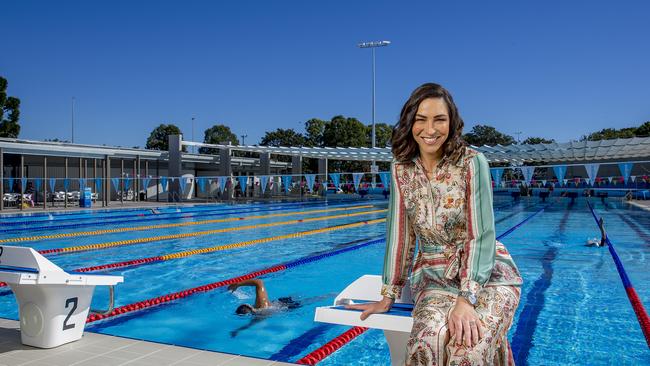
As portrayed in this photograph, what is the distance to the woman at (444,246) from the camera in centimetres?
158

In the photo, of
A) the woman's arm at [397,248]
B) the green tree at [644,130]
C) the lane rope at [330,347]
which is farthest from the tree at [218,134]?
the woman's arm at [397,248]

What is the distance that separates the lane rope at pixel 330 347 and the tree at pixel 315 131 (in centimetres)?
4497

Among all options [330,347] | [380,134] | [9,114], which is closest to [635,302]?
[330,347]

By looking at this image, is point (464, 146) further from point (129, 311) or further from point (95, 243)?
point (95, 243)

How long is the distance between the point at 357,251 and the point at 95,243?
16.7 ft

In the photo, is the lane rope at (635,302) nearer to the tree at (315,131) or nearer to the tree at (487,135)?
the tree at (315,131)

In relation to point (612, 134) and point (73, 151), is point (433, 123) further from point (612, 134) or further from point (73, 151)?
point (612, 134)

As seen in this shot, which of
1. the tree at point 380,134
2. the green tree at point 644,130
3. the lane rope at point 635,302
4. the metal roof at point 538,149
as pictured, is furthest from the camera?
the tree at point 380,134

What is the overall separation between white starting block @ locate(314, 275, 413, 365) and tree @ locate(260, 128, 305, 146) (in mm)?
49197

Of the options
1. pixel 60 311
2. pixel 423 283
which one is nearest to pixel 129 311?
pixel 60 311

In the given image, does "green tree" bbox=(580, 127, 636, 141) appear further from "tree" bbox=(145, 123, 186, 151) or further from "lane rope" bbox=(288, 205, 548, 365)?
"lane rope" bbox=(288, 205, 548, 365)

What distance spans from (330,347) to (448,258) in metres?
2.37

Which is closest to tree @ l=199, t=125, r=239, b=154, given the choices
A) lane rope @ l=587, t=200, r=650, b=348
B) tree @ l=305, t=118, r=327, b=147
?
tree @ l=305, t=118, r=327, b=147

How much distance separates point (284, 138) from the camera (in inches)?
2076
